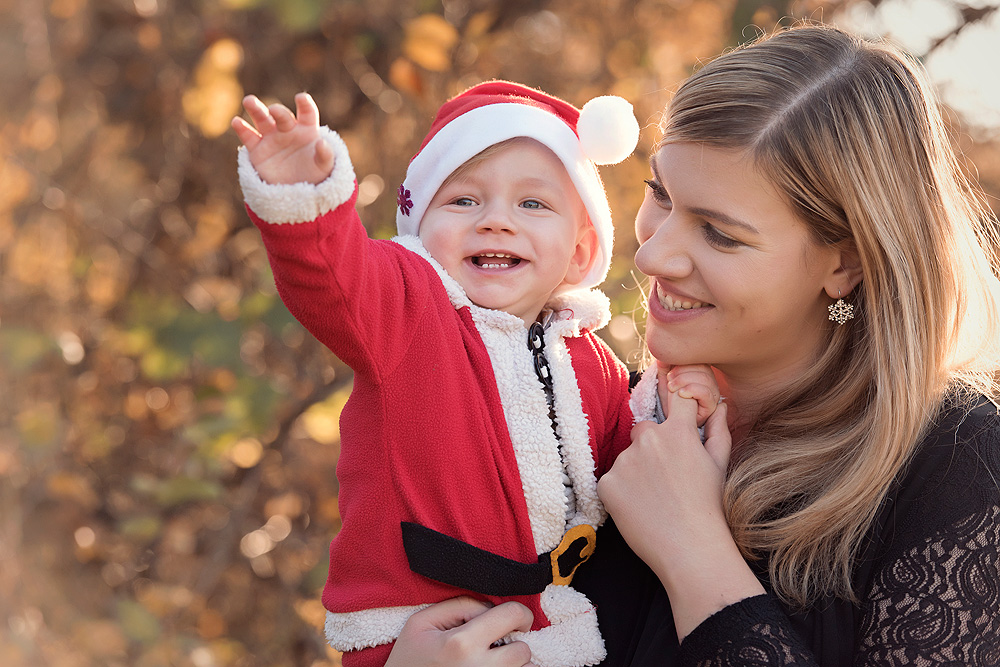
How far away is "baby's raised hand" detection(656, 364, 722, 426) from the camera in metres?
1.78

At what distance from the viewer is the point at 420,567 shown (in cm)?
152

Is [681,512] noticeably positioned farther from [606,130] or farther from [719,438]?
[606,130]

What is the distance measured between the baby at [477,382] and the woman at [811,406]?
0.28 feet

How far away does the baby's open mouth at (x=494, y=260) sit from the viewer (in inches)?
66.2

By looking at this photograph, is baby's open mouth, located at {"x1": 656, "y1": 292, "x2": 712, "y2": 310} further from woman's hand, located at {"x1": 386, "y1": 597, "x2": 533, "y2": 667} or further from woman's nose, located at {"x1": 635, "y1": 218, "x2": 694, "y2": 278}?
woman's hand, located at {"x1": 386, "y1": 597, "x2": 533, "y2": 667}

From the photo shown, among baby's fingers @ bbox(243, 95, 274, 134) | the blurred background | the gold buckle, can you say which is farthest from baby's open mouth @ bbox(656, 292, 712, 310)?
the blurred background

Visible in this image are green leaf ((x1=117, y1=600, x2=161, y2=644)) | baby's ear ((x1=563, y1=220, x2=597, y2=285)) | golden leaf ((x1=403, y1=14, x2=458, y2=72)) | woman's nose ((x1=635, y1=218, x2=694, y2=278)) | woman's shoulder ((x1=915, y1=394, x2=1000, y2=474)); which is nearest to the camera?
woman's shoulder ((x1=915, y1=394, x2=1000, y2=474))

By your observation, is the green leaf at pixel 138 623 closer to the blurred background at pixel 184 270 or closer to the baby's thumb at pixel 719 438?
the blurred background at pixel 184 270

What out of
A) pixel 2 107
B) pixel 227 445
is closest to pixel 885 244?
pixel 227 445

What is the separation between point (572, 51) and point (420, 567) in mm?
2769

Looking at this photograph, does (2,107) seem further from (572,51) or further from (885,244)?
(885,244)

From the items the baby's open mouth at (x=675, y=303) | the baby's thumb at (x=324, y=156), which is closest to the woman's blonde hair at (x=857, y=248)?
the baby's open mouth at (x=675, y=303)

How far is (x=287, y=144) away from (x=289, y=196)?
7cm

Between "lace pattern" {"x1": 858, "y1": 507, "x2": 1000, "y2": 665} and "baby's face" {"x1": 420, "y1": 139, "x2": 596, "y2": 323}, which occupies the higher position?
"baby's face" {"x1": 420, "y1": 139, "x2": 596, "y2": 323}
